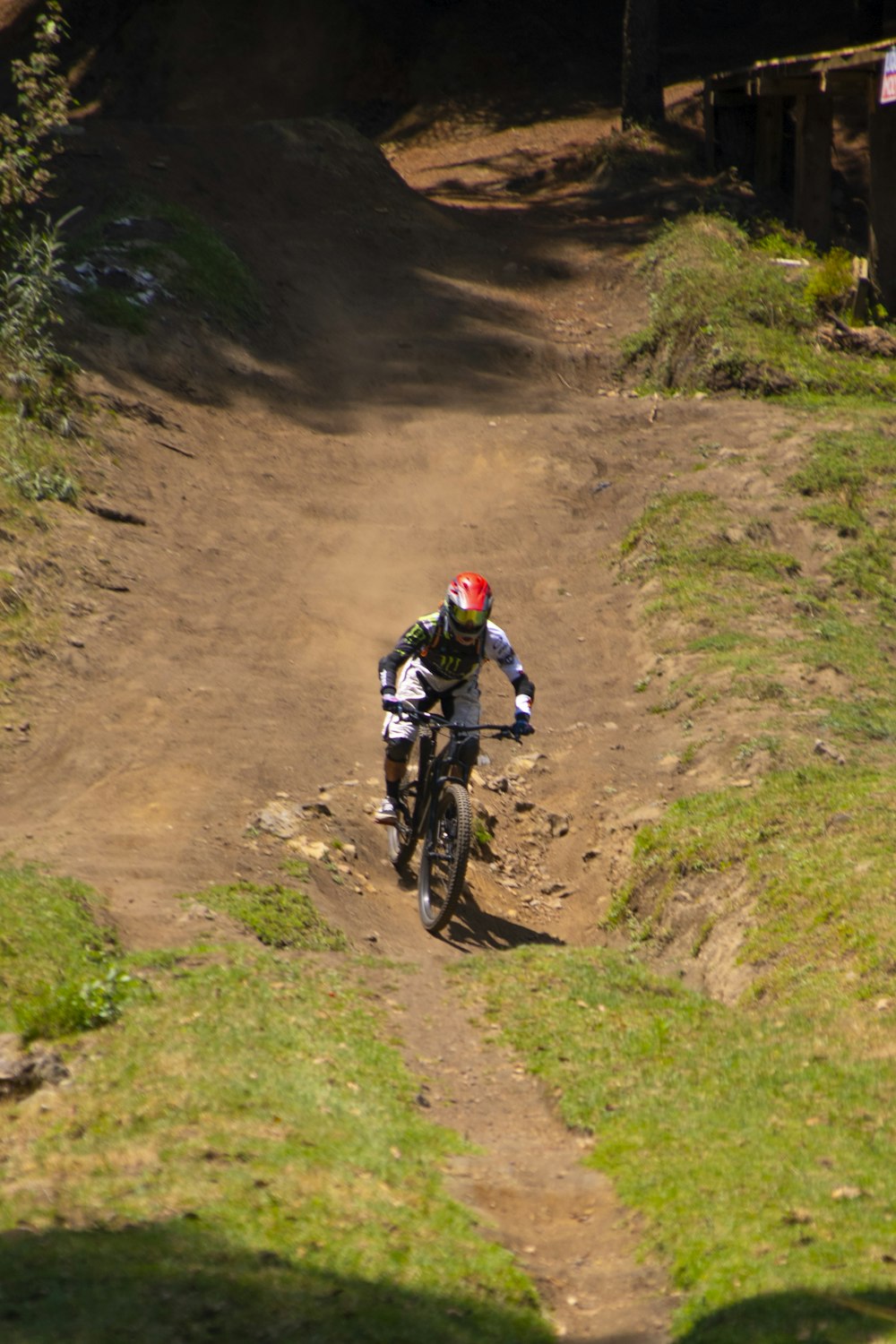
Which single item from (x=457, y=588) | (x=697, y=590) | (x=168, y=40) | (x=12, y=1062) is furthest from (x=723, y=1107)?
(x=168, y=40)

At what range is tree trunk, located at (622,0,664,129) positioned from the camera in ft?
92.6

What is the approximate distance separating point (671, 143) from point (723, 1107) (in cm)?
2582

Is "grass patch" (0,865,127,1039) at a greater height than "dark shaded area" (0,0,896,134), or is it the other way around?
"dark shaded area" (0,0,896,134)

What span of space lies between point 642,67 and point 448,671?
23.0 m

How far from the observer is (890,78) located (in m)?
18.4

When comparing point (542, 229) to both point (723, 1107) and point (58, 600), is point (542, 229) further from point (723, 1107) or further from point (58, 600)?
point (723, 1107)

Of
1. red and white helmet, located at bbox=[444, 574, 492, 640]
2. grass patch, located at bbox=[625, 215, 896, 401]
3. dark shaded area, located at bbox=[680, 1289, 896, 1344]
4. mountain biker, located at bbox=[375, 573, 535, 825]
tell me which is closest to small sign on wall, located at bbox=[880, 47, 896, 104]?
grass patch, located at bbox=[625, 215, 896, 401]

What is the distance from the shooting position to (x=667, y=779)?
1123cm

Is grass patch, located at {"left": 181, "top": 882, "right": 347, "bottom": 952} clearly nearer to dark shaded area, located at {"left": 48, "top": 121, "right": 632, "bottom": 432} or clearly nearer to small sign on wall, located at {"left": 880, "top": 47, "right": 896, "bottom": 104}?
dark shaded area, located at {"left": 48, "top": 121, "right": 632, "bottom": 432}

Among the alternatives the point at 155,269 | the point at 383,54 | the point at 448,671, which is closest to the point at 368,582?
the point at 448,671

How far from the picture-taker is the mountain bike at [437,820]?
909 cm

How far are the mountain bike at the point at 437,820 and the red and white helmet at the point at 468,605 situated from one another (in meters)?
0.67

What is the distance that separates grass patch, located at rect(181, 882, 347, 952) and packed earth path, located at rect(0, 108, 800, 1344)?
17cm

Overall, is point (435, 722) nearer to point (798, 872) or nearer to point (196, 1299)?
point (798, 872)
